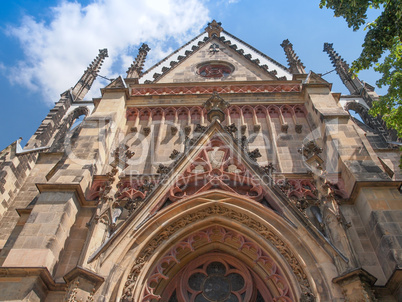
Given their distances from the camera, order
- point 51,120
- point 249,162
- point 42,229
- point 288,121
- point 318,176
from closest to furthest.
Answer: point 42,229, point 318,176, point 249,162, point 288,121, point 51,120

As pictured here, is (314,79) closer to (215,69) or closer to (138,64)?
(215,69)

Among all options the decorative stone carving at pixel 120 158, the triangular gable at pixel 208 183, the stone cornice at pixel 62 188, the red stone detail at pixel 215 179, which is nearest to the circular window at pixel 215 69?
the triangular gable at pixel 208 183

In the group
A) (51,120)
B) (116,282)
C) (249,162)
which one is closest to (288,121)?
(249,162)

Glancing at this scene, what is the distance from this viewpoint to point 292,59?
1847 centimetres

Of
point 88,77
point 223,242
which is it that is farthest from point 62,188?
point 88,77

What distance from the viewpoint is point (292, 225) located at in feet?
28.1

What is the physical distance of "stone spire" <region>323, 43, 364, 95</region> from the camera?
21672 mm

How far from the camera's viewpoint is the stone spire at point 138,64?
58.9 feet

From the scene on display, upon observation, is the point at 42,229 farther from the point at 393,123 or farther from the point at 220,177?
the point at 393,123

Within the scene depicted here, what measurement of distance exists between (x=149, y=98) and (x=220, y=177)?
21.2 feet

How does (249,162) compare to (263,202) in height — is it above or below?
above

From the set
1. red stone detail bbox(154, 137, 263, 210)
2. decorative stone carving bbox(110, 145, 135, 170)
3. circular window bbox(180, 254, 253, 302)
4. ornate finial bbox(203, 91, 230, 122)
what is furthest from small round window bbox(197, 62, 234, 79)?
circular window bbox(180, 254, 253, 302)

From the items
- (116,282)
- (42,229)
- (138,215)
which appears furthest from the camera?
(138,215)

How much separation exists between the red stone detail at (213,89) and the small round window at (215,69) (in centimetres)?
237
